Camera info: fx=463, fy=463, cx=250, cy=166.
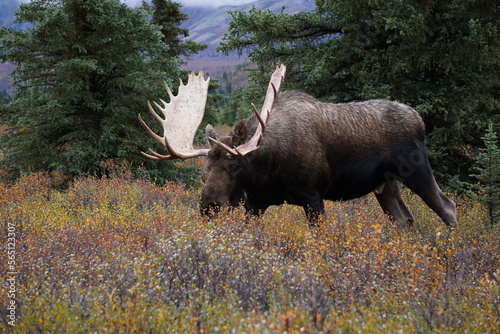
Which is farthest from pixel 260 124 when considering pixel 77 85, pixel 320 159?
pixel 77 85

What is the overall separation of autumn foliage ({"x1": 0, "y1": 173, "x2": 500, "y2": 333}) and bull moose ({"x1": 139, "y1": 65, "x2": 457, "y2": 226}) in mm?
376

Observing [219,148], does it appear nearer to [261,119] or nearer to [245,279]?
[261,119]

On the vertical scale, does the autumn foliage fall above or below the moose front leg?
above

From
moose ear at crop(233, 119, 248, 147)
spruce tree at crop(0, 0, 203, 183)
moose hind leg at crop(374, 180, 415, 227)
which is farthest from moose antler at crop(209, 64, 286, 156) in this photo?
spruce tree at crop(0, 0, 203, 183)

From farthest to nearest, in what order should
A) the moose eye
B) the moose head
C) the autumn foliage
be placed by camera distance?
the moose eye → the moose head → the autumn foliage

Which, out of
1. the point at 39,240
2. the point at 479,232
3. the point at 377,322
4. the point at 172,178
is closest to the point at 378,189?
the point at 479,232

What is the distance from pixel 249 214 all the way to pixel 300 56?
5136 mm

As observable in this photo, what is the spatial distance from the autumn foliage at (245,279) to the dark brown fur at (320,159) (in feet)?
1.23

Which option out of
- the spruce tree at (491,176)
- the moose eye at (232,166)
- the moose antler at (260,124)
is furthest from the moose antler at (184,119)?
the spruce tree at (491,176)

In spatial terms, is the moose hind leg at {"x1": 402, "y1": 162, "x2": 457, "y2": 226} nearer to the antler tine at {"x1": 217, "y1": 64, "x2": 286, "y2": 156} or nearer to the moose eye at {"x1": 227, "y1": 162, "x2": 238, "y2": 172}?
the antler tine at {"x1": 217, "y1": 64, "x2": 286, "y2": 156}

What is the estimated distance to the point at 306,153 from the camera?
5676mm

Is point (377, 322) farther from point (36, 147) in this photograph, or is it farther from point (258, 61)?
point (36, 147)

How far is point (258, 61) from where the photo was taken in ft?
34.4

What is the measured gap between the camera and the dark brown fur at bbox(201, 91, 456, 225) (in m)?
5.59
